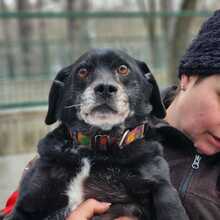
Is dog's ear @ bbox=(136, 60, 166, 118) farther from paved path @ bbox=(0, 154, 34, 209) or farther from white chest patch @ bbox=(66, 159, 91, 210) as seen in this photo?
paved path @ bbox=(0, 154, 34, 209)

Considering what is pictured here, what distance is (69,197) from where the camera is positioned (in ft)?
6.66

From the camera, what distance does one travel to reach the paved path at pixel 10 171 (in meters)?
5.39

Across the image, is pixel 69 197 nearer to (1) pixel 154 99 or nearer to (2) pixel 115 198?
(2) pixel 115 198

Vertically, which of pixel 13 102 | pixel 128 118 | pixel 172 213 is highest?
pixel 128 118

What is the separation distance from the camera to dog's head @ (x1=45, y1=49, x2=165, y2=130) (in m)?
2.03

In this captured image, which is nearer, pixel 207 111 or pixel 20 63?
pixel 207 111

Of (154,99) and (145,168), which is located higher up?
(154,99)

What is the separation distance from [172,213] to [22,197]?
554 millimetres

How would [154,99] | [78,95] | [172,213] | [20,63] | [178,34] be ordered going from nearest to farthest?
[172,213] → [78,95] → [154,99] → [20,63] → [178,34]

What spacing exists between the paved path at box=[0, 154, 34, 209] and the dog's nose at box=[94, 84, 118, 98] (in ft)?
10.2

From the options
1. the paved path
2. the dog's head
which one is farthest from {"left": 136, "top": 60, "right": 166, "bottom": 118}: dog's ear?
the paved path

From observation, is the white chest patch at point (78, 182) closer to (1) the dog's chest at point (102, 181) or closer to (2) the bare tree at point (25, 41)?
(1) the dog's chest at point (102, 181)

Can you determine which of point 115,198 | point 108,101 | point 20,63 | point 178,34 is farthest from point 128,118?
point 178,34

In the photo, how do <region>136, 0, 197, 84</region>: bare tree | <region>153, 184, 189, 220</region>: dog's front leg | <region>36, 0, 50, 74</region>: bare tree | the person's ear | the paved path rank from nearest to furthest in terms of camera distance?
<region>153, 184, 189, 220</region>: dog's front leg
the person's ear
the paved path
<region>36, 0, 50, 74</region>: bare tree
<region>136, 0, 197, 84</region>: bare tree
